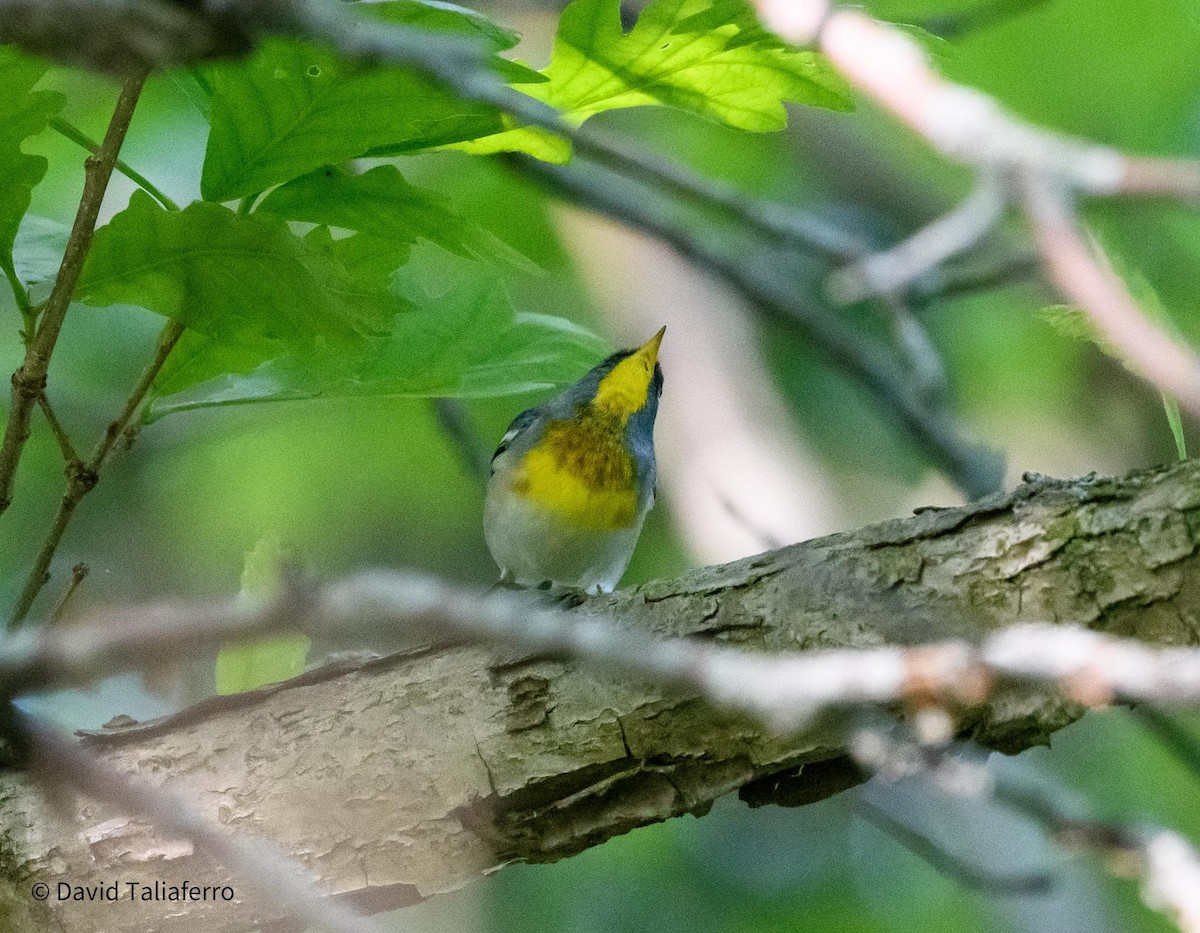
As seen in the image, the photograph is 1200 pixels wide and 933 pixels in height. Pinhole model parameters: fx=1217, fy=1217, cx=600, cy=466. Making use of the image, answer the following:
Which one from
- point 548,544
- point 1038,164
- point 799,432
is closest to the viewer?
point 1038,164

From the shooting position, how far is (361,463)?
4445mm

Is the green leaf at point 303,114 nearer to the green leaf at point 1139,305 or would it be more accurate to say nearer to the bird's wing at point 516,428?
the green leaf at point 1139,305

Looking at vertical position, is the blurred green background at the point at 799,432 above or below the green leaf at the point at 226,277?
above

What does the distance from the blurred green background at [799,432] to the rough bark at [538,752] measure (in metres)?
1.78

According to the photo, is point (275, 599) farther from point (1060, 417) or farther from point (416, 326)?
point (1060, 417)

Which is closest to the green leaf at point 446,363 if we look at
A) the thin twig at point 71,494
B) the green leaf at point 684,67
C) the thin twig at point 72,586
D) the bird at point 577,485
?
the thin twig at point 71,494

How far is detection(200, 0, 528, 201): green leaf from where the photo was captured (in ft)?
4.82

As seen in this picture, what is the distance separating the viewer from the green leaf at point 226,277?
149 centimetres

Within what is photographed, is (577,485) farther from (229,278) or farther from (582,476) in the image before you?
(229,278)

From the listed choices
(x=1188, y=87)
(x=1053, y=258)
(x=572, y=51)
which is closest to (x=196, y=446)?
(x=572, y=51)

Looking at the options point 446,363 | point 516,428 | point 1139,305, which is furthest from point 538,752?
point 516,428

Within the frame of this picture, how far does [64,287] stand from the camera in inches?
56.9

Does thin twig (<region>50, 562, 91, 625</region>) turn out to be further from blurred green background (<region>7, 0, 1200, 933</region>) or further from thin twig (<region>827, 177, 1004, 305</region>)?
blurred green background (<region>7, 0, 1200, 933</region>)

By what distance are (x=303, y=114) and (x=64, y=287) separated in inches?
13.9
